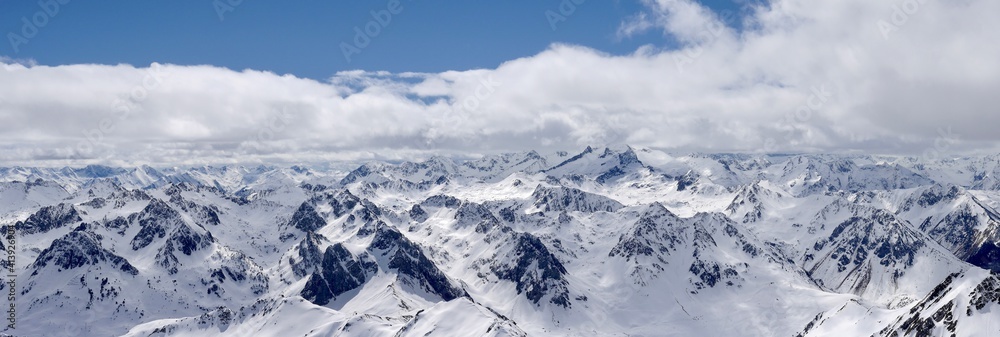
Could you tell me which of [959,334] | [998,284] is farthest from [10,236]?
[998,284]

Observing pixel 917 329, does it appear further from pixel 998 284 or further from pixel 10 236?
pixel 10 236

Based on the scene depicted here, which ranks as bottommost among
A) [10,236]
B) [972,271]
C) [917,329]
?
[917,329]

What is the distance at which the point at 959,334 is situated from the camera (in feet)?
583

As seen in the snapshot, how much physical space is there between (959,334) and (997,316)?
33.1 ft

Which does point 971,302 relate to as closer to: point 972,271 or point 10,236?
point 972,271

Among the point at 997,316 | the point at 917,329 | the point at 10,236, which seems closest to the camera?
the point at 10,236

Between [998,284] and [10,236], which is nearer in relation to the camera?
[10,236]

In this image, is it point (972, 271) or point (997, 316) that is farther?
point (972, 271)

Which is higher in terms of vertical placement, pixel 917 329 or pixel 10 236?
pixel 10 236

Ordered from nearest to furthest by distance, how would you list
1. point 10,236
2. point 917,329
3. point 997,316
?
point 10,236
point 997,316
point 917,329

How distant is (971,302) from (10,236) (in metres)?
225

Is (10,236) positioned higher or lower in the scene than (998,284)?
higher

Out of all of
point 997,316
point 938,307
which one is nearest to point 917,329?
point 938,307

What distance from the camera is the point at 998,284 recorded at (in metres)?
183
